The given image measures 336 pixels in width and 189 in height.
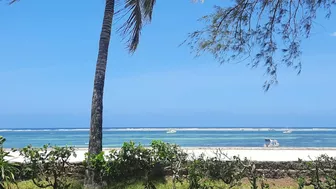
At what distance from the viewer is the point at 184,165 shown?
6.56 meters

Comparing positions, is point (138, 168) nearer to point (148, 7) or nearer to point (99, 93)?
point (99, 93)

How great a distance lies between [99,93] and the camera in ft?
23.9

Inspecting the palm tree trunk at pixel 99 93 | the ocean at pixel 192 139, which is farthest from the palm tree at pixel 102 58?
the ocean at pixel 192 139

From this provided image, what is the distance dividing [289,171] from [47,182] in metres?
4.91

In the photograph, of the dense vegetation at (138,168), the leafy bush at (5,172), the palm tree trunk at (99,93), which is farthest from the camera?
the palm tree trunk at (99,93)

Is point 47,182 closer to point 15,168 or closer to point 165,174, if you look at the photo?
point 15,168

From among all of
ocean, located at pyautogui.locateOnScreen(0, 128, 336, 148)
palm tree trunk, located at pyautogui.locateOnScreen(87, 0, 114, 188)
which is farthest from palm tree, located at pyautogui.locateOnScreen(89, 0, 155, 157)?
ocean, located at pyautogui.locateOnScreen(0, 128, 336, 148)

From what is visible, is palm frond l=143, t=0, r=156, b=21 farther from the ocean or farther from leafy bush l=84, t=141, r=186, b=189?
the ocean

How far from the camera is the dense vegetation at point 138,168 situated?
620 cm

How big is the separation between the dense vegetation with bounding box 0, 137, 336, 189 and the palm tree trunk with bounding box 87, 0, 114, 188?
22 centimetres

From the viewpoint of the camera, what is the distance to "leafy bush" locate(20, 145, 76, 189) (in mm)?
6586

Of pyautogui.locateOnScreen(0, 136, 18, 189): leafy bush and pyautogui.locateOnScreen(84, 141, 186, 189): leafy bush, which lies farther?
pyautogui.locateOnScreen(84, 141, 186, 189): leafy bush

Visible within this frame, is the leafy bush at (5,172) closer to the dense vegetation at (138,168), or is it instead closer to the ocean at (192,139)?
the dense vegetation at (138,168)

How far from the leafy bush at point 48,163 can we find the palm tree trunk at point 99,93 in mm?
499
